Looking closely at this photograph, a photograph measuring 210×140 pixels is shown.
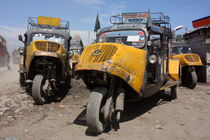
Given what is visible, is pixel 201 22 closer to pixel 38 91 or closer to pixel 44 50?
pixel 44 50

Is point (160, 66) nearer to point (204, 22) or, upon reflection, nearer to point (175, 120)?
point (175, 120)

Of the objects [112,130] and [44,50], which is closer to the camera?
[112,130]

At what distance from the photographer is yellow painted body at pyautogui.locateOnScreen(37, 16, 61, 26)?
10.6 meters

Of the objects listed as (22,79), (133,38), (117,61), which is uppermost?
(133,38)

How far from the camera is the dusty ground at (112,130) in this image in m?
3.48

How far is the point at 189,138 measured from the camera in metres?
3.35

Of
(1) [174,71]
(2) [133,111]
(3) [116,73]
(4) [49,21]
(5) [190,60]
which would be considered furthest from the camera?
(4) [49,21]

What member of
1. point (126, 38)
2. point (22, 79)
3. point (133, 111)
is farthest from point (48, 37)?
point (133, 111)

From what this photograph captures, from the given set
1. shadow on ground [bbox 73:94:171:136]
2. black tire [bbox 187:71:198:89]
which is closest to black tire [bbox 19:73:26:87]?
shadow on ground [bbox 73:94:171:136]

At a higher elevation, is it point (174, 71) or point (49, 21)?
point (49, 21)

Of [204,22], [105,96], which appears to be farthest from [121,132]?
[204,22]

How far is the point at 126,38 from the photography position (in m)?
4.80

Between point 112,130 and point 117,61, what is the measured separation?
4.65 ft

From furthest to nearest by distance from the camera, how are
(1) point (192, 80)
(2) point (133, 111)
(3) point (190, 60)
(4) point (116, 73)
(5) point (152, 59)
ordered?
(3) point (190, 60) < (1) point (192, 80) < (2) point (133, 111) < (5) point (152, 59) < (4) point (116, 73)
